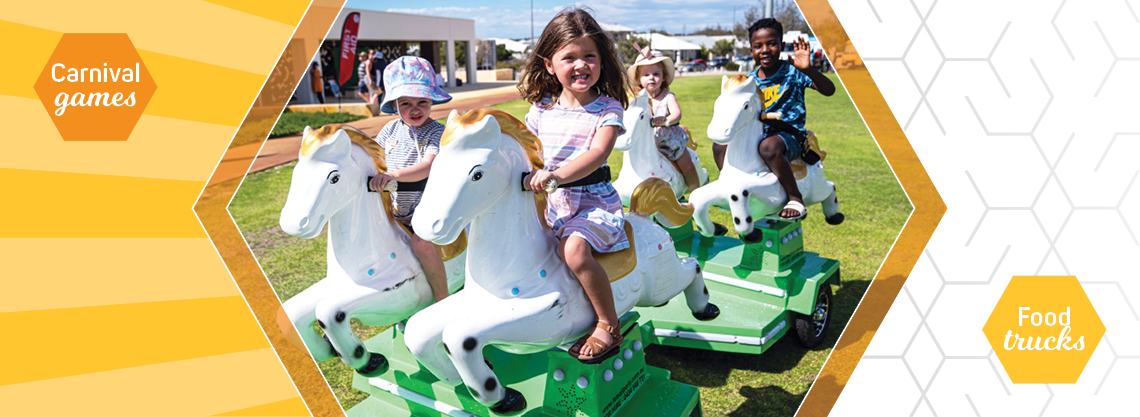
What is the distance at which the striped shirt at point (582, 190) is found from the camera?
2.37m

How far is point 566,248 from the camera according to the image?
2.30 metres

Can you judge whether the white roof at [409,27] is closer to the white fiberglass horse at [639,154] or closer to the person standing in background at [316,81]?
the person standing in background at [316,81]

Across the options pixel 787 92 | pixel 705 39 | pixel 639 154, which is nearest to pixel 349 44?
pixel 639 154

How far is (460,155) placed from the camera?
2.09 m

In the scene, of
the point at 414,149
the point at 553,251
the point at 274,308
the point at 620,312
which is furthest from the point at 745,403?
the point at 274,308

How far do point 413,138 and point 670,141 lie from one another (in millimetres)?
2216

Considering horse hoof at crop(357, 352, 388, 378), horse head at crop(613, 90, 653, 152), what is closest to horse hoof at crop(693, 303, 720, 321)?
horse head at crop(613, 90, 653, 152)

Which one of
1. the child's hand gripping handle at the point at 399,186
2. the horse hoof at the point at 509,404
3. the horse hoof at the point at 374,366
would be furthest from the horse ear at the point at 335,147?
the horse hoof at the point at 509,404

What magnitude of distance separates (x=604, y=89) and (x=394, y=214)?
1.07 metres

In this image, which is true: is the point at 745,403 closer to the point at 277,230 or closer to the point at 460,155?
the point at 460,155

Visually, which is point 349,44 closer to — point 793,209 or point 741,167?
point 741,167

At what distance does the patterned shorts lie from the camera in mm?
4676

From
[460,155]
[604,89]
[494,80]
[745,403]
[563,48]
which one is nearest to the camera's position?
[460,155]

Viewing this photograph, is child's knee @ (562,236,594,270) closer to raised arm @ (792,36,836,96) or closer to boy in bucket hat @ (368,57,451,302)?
boy in bucket hat @ (368,57,451,302)
